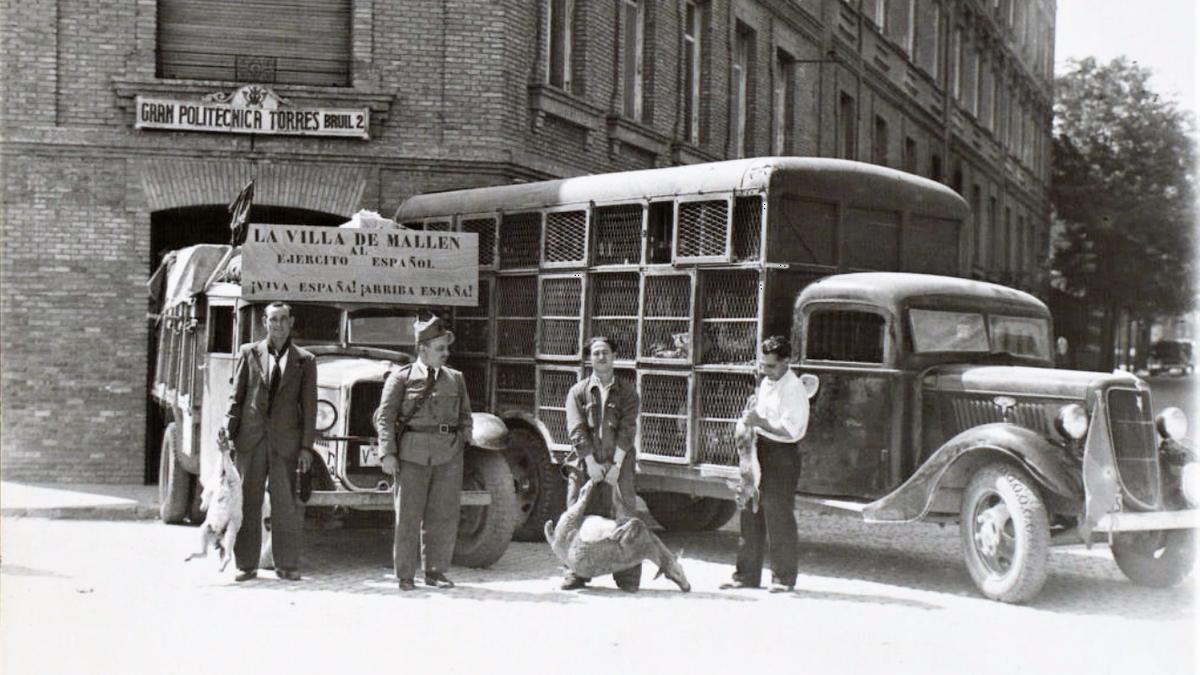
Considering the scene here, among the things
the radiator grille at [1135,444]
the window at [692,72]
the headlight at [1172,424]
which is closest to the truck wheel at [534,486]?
the radiator grille at [1135,444]

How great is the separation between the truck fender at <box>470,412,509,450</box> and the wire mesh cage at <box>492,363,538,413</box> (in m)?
1.60

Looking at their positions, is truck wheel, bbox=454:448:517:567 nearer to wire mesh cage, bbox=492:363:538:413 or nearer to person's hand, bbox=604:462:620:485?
person's hand, bbox=604:462:620:485

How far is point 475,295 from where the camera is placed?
442 inches

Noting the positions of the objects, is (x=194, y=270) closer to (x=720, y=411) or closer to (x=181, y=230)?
(x=181, y=230)

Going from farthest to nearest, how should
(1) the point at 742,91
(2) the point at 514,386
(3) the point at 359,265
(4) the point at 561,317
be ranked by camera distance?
(1) the point at 742,91 → (2) the point at 514,386 → (4) the point at 561,317 → (3) the point at 359,265

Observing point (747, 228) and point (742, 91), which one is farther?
point (742, 91)

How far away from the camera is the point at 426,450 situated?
890 cm

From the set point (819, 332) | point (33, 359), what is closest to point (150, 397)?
point (33, 359)

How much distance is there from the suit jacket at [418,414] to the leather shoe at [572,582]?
1.06m

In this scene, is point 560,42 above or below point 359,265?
above

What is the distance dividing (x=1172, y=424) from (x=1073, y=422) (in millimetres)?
959

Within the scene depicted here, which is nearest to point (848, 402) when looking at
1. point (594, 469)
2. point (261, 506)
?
point (594, 469)

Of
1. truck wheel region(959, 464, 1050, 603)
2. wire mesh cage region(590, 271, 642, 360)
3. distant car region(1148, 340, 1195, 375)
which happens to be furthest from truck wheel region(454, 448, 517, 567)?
distant car region(1148, 340, 1195, 375)

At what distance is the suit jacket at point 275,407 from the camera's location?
906cm
